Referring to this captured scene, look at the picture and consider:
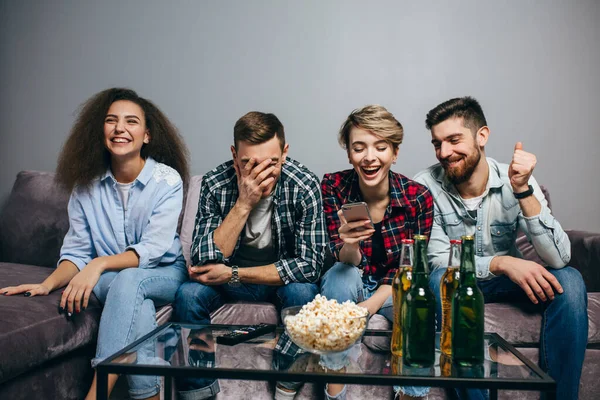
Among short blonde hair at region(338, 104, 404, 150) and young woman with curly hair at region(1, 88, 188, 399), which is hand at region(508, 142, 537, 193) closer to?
short blonde hair at region(338, 104, 404, 150)

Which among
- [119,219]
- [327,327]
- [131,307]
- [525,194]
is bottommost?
[131,307]

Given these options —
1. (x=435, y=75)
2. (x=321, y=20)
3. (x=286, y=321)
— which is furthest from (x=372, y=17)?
(x=286, y=321)

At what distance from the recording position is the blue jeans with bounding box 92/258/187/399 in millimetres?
1473

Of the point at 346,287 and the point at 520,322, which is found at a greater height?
the point at 346,287

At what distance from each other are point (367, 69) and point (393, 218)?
96 cm

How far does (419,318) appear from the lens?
1.09 metres

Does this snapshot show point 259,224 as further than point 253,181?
Yes

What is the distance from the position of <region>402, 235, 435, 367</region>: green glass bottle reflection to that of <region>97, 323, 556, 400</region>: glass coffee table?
0.03 meters

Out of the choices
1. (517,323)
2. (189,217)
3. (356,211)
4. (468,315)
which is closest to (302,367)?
(468,315)

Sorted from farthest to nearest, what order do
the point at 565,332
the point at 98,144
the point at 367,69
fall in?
the point at 367,69 < the point at 98,144 < the point at 565,332

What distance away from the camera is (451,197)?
1907 mm

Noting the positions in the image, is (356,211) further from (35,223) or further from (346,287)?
(35,223)

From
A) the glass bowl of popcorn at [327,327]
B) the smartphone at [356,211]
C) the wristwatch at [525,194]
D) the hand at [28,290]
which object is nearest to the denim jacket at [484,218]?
the wristwatch at [525,194]

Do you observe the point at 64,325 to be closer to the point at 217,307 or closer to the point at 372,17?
the point at 217,307
